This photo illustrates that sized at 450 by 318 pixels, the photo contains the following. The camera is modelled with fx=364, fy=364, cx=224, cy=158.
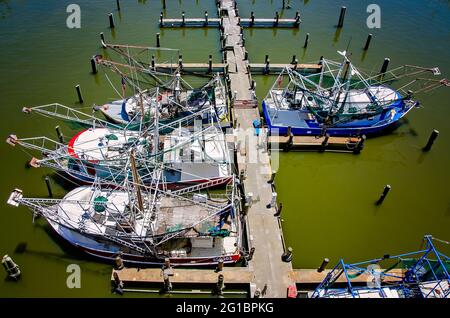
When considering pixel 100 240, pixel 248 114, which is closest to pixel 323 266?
pixel 100 240

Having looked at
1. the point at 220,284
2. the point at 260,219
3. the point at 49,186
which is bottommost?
the point at 220,284

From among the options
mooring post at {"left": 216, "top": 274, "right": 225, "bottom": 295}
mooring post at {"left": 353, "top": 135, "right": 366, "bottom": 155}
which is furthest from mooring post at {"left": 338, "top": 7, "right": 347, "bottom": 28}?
mooring post at {"left": 216, "top": 274, "right": 225, "bottom": 295}

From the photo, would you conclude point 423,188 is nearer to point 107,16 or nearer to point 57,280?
point 57,280

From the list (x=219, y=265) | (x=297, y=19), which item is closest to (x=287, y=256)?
(x=219, y=265)

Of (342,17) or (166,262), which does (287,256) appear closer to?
(166,262)
